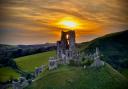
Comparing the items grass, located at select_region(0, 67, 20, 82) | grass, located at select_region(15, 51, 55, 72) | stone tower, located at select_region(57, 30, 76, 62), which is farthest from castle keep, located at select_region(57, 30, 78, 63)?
grass, located at select_region(0, 67, 20, 82)

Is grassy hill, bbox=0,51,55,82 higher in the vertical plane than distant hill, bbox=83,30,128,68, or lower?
lower

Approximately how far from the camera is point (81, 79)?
32.0 m

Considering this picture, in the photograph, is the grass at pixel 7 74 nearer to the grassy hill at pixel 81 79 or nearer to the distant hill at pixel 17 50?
the distant hill at pixel 17 50

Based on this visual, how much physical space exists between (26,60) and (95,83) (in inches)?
172

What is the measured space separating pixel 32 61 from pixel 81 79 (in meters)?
3.31

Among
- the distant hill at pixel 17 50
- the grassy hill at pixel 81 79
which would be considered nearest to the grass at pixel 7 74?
the distant hill at pixel 17 50

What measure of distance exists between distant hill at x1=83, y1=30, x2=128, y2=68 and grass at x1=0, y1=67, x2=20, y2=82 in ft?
14.3

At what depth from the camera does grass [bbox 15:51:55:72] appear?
111 ft

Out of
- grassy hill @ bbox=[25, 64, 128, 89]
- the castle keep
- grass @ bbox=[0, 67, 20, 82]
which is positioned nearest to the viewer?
grassy hill @ bbox=[25, 64, 128, 89]

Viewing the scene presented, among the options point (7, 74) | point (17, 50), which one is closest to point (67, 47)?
point (17, 50)

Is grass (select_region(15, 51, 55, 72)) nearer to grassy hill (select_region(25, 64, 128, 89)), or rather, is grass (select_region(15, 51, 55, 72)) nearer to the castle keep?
the castle keep

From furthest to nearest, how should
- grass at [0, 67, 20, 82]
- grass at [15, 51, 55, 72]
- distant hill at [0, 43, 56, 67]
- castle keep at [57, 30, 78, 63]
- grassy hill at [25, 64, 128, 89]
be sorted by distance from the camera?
grass at [0, 67, 20, 82]
grass at [15, 51, 55, 72]
distant hill at [0, 43, 56, 67]
castle keep at [57, 30, 78, 63]
grassy hill at [25, 64, 128, 89]

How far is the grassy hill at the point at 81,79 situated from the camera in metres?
31.6

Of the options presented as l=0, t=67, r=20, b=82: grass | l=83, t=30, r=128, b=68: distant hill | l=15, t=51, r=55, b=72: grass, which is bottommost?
l=0, t=67, r=20, b=82: grass
